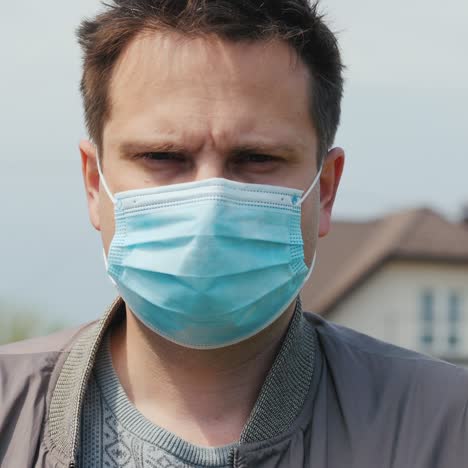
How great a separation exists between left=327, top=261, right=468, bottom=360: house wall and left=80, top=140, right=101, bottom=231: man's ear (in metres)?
37.1

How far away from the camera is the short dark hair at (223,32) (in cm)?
376

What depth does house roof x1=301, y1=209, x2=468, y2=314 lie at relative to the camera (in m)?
41.1

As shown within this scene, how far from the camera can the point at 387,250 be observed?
136ft

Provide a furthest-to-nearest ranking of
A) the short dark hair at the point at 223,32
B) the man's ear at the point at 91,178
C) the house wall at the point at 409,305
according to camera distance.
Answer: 1. the house wall at the point at 409,305
2. the man's ear at the point at 91,178
3. the short dark hair at the point at 223,32

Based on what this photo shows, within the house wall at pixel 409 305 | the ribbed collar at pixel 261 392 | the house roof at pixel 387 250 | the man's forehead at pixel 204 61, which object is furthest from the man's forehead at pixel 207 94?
the house wall at pixel 409 305

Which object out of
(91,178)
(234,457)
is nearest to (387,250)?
(91,178)

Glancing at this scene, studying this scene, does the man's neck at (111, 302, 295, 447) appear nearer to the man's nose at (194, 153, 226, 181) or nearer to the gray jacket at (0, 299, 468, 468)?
the gray jacket at (0, 299, 468, 468)

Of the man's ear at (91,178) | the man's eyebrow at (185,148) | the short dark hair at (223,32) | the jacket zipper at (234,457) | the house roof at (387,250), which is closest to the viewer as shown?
the jacket zipper at (234,457)

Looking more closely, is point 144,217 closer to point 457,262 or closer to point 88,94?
point 88,94

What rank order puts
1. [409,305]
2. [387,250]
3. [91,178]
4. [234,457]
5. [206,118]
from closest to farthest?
[234,457]
[206,118]
[91,178]
[387,250]
[409,305]

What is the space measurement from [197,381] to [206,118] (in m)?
0.78

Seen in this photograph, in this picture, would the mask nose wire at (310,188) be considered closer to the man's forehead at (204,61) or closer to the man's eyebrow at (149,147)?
the man's forehead at (204,61)

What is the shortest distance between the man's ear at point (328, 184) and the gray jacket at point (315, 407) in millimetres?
341

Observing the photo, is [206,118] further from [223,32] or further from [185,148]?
[223,32]
